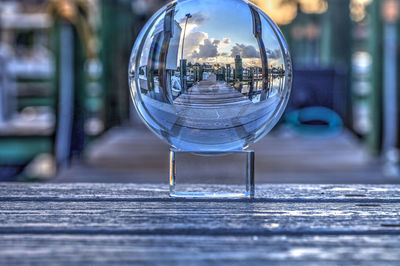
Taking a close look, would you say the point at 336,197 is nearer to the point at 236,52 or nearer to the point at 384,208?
the point at 384,208

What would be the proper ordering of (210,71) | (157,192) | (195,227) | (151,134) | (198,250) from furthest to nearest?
(151,134)
(157,192)
(210,71)
(195,227)
(198,250)

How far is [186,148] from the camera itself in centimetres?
119

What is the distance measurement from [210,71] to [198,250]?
41cm

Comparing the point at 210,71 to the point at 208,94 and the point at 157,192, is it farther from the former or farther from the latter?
the point at 157,192

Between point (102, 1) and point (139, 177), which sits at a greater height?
point (102, 1)

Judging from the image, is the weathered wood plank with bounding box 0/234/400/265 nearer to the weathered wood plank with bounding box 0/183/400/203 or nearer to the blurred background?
the weathered wood plank with bounding box 0/183/400/203

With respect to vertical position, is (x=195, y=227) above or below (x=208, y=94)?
below

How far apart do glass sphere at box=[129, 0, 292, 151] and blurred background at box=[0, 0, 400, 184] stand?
4.34 feet

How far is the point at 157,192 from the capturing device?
124 centimetres

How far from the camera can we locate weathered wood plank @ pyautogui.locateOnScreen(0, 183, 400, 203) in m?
1.16

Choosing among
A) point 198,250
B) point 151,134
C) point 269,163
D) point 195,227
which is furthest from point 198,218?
point 151,134

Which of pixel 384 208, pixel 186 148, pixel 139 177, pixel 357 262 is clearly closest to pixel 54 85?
pixel 139 177

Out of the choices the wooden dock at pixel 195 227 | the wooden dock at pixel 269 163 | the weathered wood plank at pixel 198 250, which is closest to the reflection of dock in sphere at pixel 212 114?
the wooden dock at pixel 195 227

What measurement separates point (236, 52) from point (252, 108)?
118 mm
